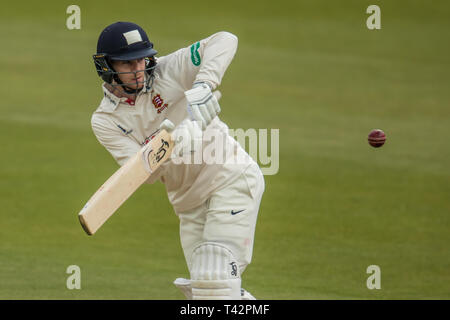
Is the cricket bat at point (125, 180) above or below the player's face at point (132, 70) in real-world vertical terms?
below

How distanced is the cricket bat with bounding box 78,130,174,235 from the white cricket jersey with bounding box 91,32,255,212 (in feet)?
1.09

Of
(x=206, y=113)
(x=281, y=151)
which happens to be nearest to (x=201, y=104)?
(x=206, y=113)

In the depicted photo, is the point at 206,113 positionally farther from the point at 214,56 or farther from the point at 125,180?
the point at 125,180

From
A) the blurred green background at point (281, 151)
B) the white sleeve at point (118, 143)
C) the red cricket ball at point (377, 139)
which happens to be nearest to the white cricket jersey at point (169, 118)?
the white sleeve at point (118, 143)

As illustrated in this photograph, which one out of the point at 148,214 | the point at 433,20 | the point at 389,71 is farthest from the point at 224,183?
the point at 433,20

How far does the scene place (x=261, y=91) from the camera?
13789 millimetres

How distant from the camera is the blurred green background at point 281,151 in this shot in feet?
24.0

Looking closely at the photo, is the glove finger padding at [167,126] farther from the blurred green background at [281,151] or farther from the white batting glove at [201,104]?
the blurred green background at [281,151]

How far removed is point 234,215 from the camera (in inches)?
197

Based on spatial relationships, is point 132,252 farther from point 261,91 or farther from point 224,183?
point 261,91

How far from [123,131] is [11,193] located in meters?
4.75

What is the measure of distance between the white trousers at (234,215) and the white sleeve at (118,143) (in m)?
0.37

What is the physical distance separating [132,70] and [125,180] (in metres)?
0.68

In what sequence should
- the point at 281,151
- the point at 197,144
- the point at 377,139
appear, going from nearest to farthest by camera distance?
the point at 197,144
the point at 377,139
the point at 281,151
